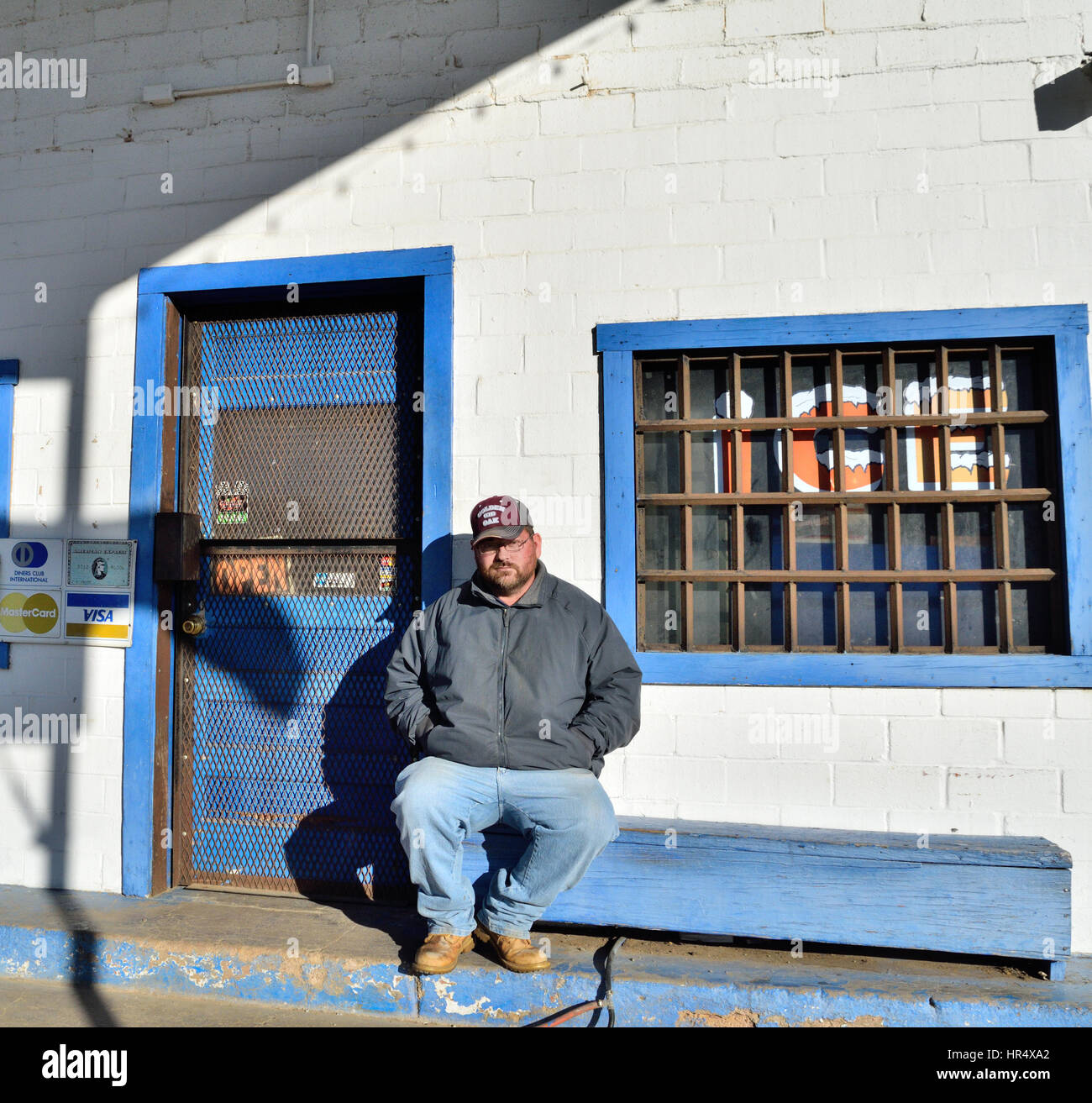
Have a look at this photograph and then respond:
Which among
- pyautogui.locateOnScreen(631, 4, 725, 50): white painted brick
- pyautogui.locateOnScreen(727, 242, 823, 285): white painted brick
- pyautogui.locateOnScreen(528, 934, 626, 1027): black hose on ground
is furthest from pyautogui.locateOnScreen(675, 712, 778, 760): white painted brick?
pyautogui.locateOnScreen(631, 4, 725, 50): white painted brick

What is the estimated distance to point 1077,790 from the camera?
337 cm

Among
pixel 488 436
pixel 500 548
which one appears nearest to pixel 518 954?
pixel 500 548

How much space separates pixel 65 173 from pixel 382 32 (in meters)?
1.73

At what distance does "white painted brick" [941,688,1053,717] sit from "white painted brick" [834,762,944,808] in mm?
266

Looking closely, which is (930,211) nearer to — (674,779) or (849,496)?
(849,496)

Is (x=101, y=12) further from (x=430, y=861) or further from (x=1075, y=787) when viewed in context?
(x=1075, y=787)

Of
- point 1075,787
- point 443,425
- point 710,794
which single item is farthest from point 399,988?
point 1075,787

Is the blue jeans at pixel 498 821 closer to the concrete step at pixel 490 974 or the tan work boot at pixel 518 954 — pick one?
the tan work boot at pixel 518 954

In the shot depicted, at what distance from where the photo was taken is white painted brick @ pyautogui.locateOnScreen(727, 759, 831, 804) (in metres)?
3.52

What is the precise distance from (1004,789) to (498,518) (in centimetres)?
224

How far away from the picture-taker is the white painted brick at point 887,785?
345 cm

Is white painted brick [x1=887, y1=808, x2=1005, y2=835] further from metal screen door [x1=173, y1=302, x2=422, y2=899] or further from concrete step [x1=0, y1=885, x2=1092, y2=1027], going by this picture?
metal screen door [x1=173, y1=302, x2=422, y2=899]

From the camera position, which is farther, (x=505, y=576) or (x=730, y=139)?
(x=730, y=139)
